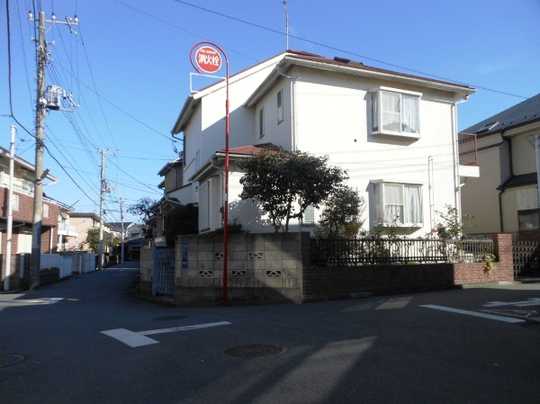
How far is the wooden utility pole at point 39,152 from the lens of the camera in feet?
73.8

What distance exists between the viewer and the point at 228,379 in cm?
562

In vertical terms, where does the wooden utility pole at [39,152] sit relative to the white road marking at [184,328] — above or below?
above

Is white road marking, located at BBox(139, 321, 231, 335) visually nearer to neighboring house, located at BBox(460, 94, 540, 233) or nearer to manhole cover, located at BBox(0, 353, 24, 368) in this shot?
manhole cover, located at BBox(0, 353, 24, 368)

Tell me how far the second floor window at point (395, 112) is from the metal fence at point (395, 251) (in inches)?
178

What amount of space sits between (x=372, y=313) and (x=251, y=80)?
1364 cm

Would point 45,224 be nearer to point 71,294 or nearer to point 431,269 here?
point 71,294

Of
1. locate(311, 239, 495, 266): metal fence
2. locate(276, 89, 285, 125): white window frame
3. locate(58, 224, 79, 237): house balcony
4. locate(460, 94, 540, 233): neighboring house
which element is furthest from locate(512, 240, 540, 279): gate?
locate(58, 224, 79, 237): house balcony

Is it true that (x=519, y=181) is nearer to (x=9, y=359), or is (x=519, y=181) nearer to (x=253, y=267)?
(x=253, y=267)

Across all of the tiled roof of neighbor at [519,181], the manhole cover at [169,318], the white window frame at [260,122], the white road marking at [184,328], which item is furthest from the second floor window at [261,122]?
the white road marking at [184,328]

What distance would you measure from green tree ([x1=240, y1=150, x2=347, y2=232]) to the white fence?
54.9 feet

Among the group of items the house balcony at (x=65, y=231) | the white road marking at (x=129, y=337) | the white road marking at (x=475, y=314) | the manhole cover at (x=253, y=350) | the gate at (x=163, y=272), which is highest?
the house balcony at (x=65, y=231)

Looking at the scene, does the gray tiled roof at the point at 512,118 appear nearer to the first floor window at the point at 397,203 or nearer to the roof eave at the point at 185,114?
the first floor window at the point at 397,203

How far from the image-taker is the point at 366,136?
58.2 feet

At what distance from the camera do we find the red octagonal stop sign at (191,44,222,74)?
1577 centimetres
